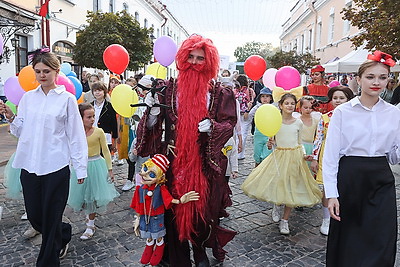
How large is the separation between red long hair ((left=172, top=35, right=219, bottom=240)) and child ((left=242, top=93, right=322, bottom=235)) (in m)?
1.40

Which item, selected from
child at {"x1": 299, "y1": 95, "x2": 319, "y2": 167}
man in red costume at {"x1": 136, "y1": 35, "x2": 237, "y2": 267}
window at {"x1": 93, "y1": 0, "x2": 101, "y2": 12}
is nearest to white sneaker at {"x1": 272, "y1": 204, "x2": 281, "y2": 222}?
child at {"x1": 299, "y1": 95, "x2": 319, "y2": 167}

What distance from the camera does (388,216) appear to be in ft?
8.13

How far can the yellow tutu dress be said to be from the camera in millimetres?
4074

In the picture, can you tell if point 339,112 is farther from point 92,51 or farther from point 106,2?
point 106,2

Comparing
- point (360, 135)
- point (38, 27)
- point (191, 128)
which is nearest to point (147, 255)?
point (191, 128)

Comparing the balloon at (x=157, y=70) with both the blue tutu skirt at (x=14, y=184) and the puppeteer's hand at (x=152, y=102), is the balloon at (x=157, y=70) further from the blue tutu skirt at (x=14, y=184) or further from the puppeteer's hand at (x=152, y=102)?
the puppeteer's hand at (x=152, y=102)

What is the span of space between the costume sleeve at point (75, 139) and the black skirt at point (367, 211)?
197 cm

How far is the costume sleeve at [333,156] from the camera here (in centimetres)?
256

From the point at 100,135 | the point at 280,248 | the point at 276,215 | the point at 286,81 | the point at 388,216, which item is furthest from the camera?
the point at 286,81

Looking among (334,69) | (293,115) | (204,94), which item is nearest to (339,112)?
(204,94)

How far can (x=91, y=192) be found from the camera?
395 centimetres

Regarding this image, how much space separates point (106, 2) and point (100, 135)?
1880 cm

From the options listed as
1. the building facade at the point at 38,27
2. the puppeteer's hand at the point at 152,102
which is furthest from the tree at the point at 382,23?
the building facade at the point at 38,27

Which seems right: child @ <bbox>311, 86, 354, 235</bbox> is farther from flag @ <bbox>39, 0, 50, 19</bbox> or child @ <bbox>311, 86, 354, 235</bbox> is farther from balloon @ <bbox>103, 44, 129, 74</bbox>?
flag @ <bbox>39, 0, 50, 19</bbox>
